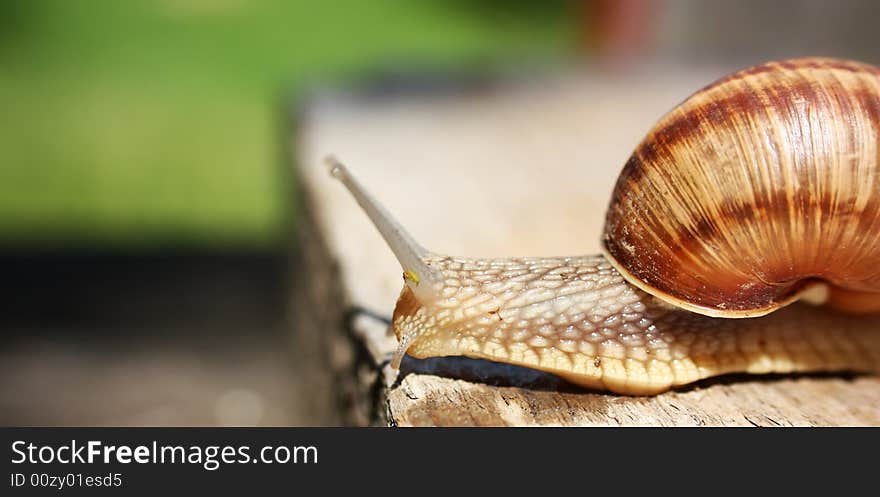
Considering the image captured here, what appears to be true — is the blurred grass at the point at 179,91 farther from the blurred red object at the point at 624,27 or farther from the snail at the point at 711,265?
the snail at the point at 711,265

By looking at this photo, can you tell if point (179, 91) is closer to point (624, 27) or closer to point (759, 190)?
point (624, 27)

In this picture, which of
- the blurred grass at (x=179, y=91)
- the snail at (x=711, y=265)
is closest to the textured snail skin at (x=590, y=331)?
the snail at (x=711, y=265)

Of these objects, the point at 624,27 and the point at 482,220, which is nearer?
the point at 482,220

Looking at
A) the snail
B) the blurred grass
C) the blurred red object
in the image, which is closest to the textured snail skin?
the snail

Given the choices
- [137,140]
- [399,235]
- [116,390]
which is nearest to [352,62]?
[137,140]

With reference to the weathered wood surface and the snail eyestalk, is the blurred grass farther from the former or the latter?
the snail eyestalk

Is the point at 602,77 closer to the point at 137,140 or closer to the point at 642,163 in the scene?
the point at 642,163

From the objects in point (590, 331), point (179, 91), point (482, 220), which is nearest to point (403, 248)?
point (590, 331)
